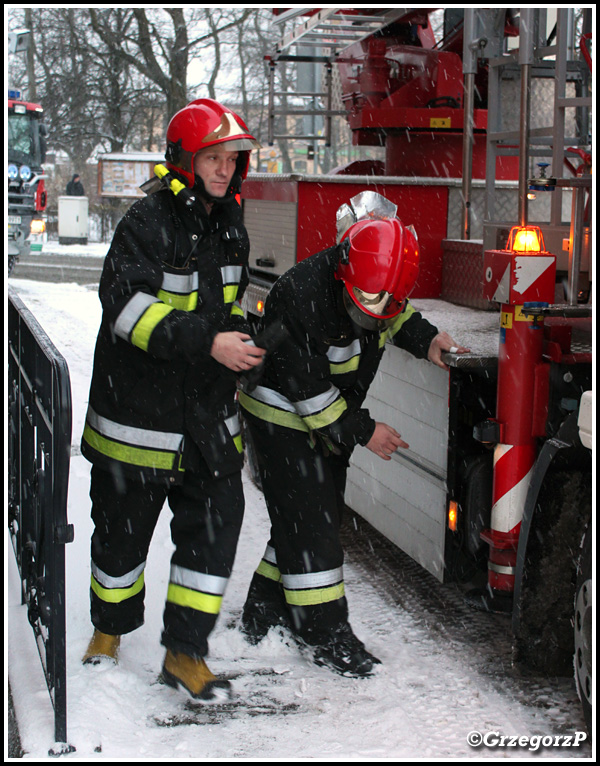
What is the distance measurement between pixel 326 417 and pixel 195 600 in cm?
79

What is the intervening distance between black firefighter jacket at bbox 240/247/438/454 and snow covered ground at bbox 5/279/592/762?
34.3 inches

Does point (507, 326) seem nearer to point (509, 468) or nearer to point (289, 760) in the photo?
point (509, 468)

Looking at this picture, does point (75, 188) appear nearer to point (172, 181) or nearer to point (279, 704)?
point (172, 181)

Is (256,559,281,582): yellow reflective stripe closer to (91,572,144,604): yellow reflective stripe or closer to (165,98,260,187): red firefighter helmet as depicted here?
(91,572,144,604): yellow reflective stripe

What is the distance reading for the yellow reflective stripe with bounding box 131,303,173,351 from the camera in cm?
305

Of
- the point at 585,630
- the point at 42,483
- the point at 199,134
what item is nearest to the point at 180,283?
Result: the point at 199,134

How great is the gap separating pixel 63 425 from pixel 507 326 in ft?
5.26

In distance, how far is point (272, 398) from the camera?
363cm

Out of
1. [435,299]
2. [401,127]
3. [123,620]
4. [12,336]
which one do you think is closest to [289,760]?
[123,620]

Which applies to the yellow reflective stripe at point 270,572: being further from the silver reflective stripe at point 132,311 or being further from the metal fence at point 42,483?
the silver reflective stripe at point 132,311

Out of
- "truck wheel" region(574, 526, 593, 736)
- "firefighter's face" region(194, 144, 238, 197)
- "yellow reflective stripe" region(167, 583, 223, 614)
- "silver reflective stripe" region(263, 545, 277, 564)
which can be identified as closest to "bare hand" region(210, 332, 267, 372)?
"firefighter's face" region(194, 144, 238, 197)

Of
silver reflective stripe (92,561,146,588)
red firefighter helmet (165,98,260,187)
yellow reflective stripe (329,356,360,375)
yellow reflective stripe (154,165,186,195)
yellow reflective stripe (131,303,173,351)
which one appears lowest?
silver reflective stripe (92,561,146,588)

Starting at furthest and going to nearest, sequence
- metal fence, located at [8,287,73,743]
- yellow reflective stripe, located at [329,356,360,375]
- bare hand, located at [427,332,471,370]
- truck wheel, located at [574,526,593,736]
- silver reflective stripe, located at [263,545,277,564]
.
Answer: silver reflective stripe, located at [263,545,277,564] < bare hand, located at [427,332,471,370] < yellow reflective stripe, located at [329,356,360,375] < truck wheel, located at [574,526,593,736] < metal fence, located at [8,287,73,743]

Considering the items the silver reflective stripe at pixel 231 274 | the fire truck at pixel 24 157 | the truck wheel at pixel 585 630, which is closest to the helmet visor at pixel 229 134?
the silver reflective stripe at pixel 231 274
